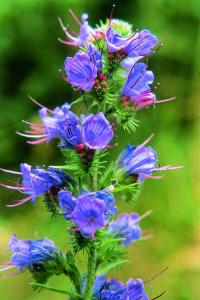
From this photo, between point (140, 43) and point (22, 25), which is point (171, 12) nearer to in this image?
point (22, 25)

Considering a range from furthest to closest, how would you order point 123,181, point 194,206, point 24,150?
1. point 24,150
2. point 194,206
3. point 123,181

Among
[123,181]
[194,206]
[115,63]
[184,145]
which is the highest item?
[115,63]

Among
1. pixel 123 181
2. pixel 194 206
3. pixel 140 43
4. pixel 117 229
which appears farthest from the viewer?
pixel 194 206

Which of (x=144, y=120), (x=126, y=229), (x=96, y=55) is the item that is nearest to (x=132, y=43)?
(x=96, y=55)

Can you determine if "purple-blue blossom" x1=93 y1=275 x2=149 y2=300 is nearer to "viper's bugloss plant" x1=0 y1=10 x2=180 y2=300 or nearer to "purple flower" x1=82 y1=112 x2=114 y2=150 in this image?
"viper's bugloss plant" x1=0 y1=10 x2=180 y2=300

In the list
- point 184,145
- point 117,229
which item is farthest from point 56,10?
point 117,229

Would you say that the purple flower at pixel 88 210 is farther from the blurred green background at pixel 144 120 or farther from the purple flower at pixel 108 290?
the blurred green background at pixel 144 120

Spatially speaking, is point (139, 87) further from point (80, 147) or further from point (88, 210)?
point (88, 210)
